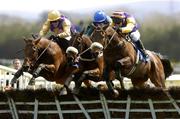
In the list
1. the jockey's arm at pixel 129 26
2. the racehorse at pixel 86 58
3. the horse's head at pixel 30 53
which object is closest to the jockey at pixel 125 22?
the jockey's arm at pixel 129 26

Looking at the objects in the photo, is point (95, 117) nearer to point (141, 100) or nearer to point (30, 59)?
point (141, 100)

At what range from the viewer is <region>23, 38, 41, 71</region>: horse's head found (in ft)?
38.5

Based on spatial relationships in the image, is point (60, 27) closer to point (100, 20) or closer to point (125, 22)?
point (100, 20)

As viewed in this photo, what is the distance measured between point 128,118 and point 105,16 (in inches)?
88.7

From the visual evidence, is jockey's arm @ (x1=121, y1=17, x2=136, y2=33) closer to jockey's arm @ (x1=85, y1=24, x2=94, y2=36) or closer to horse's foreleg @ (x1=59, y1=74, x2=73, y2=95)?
→ jockey's arm @ (x1=85, y1=24, x2=94, y2=36)

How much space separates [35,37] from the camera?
12.3 m

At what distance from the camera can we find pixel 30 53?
11844 millimetres

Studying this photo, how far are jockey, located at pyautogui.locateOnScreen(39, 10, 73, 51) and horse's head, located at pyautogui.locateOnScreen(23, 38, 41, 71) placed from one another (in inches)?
23.0

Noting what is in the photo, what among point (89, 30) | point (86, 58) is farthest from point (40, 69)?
point (89, 30)

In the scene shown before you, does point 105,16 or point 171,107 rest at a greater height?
point 105,16

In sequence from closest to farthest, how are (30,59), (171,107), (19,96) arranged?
(171,107), (19,96), (30,59)

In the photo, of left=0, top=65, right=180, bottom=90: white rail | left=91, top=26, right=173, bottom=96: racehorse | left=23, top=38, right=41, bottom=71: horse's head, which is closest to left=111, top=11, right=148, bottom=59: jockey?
left=91, top=26, right=173, bottom=96: racehorse

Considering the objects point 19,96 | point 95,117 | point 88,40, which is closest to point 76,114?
point 95,117

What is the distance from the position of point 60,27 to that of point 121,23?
3.90ft
